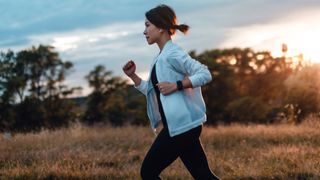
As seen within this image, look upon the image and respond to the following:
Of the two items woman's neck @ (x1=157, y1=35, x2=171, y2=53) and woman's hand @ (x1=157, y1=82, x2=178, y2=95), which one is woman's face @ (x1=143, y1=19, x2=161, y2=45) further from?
woman's hand @ (x1=157, y1=82, x2=178, y2=95)

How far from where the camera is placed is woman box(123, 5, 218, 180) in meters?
4.50

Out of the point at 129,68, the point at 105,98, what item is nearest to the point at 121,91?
the point at 105,98

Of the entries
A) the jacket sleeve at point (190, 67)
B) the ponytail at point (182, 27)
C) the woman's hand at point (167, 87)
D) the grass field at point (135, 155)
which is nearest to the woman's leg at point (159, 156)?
the woman's hand at point (167, 87)

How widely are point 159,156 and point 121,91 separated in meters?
41.8

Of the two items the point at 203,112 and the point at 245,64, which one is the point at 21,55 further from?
the point at 203,112

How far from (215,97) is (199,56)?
13.6 ft

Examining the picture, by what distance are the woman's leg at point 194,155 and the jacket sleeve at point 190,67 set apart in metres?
0.42

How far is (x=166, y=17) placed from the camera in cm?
475

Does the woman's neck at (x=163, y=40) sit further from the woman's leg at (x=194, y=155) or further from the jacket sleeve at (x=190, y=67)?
the woman's leg at (x=194, y=155)

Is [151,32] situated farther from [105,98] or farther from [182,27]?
[105,98]

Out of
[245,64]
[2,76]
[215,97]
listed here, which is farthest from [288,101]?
[2,76]

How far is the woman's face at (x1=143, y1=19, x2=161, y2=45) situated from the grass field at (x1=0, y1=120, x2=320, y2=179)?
3611 mm

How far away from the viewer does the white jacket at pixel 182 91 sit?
177 inches

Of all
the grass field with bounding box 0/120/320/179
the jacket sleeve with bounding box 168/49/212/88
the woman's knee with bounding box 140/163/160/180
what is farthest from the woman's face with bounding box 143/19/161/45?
the grass field with bounding box 0/120/320/179
